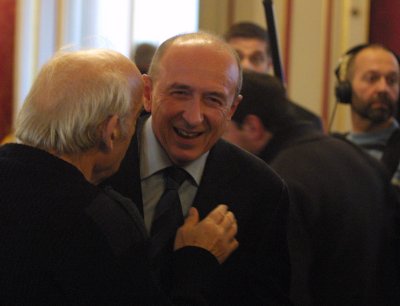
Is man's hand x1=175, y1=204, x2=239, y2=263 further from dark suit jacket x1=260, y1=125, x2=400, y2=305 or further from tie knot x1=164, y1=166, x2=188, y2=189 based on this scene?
dark suit jacket x1=260, y1=125, x2=400, y2=305

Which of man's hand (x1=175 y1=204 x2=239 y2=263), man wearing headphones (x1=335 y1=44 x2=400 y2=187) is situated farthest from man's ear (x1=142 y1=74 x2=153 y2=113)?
man wearing headphones (x1=335 y1=44 x2=400 y2=187)

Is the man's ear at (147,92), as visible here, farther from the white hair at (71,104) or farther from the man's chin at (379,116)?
the man's chin at (379,116)

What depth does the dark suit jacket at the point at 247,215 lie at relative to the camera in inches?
79.0

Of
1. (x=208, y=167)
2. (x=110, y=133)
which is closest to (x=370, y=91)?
(x=208, y=167)

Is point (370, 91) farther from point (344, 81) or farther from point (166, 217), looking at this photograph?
point (166, 217)

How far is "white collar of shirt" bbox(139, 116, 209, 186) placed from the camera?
2033 millimetres

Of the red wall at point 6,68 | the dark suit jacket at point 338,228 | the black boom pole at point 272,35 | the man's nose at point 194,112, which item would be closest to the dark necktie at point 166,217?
the man's nose at point 194,112

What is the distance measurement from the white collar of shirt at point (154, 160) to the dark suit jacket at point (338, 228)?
0.59 meters

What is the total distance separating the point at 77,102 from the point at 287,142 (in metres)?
1.35

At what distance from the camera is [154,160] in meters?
2.04

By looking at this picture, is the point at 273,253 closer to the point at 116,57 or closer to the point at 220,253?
the point at 220,253

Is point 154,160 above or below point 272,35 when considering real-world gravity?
below

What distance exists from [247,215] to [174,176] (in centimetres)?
19

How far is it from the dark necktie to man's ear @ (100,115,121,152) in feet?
1.06
